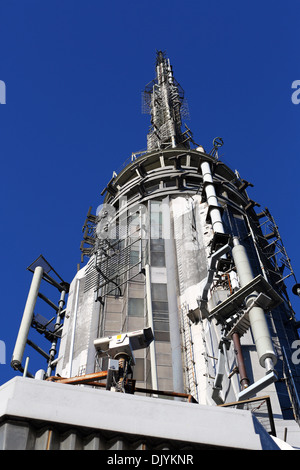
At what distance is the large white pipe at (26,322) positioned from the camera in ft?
128

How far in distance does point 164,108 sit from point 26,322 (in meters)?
38.6

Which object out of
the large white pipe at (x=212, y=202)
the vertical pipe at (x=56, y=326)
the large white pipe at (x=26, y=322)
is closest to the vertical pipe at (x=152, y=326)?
the large white pipe at (x=212, y=202)

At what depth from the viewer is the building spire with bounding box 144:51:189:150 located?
62.6 metres

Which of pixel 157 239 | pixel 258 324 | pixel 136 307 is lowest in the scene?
pixel 258 324

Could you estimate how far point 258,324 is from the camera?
A: 25.0 meters

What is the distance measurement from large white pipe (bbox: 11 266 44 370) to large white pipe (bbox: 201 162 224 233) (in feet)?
55.5

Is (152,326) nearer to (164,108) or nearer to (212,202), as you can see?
(212,202)

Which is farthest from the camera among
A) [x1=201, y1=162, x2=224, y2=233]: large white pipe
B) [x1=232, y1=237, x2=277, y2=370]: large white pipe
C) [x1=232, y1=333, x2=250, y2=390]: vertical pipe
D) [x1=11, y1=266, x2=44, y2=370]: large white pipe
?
[x1=11, y1=266, x2=44, y2=370]: large white pipe

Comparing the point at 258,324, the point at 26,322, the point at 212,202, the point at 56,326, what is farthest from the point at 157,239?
the point at 258,324

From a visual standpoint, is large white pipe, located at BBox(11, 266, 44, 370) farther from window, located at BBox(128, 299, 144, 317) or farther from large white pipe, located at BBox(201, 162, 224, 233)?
large white pipe, located at BBox(201, 162, 224, 233)

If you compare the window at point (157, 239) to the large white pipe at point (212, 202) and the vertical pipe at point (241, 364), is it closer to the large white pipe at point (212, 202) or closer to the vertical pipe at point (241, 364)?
the large white pipe at point (212, 202)

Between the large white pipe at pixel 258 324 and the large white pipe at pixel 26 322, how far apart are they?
19077mm

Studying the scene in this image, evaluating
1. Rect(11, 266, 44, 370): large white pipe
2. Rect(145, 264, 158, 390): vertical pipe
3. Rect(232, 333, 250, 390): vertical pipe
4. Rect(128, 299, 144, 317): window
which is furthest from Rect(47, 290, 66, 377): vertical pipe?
Rect(232, 333, 250, 390): vertical pipe

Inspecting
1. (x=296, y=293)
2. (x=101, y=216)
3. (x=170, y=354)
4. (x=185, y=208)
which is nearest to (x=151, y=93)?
(x=101, y=216)
